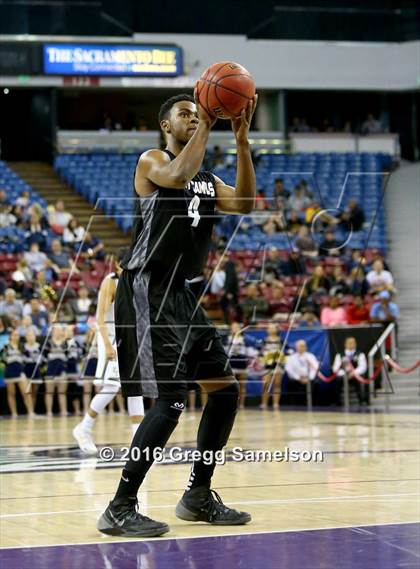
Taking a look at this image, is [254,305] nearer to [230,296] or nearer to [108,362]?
[230,296]

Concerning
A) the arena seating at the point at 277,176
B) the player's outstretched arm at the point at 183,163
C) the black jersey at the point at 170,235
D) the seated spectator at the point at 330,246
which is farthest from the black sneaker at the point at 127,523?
the arena seating at the point at 277,176

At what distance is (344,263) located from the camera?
2148cm

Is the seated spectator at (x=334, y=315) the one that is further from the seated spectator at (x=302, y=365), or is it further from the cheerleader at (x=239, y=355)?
the cheerleader at (x=239, y=355)

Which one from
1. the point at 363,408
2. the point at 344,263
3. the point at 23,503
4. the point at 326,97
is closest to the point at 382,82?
the point at 326,97

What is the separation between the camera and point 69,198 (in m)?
26.0

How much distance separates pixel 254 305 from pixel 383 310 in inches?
85.3

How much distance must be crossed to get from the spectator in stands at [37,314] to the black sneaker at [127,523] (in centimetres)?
1228

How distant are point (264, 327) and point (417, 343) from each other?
3.37m

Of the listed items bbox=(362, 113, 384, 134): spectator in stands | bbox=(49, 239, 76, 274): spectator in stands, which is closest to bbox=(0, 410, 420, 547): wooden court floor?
bbox=(49, 239, 76, 274): spectator in stands

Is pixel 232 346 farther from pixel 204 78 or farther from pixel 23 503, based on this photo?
pixel 204 78

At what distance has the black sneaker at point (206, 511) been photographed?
593 cm

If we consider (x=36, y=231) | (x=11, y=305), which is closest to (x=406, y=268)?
(x=36, y=231)

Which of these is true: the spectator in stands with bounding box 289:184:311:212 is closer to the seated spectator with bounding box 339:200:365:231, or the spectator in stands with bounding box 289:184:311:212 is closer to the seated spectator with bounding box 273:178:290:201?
the seated spectator with bounding box 273:178:290:201

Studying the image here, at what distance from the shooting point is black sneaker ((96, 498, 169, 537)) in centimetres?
558
